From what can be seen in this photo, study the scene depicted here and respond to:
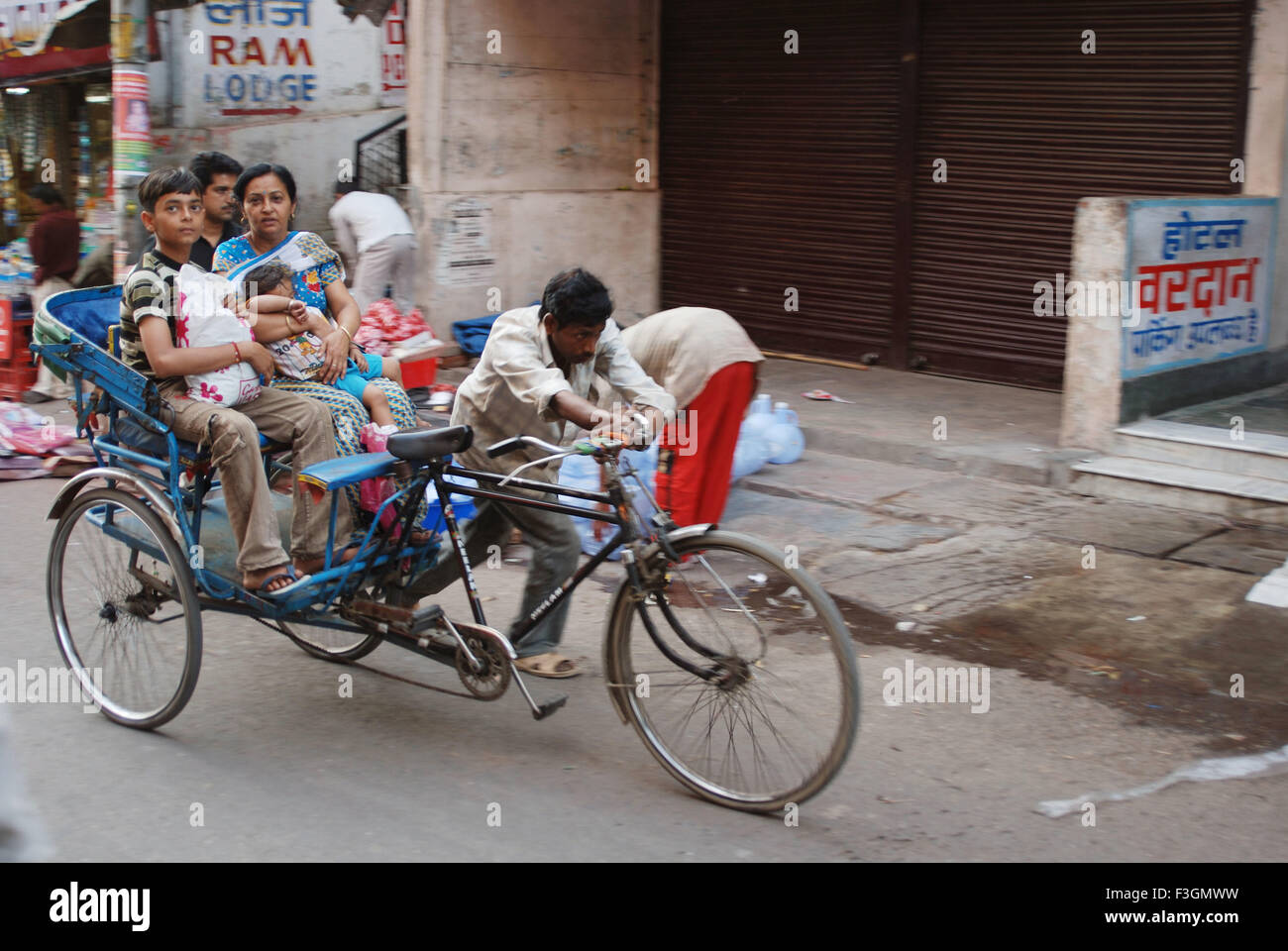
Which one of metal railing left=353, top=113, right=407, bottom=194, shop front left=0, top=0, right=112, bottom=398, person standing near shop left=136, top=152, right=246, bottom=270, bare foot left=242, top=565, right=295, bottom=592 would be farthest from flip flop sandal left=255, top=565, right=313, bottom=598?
metal railing left=353, top=113, right=407, bottom=194

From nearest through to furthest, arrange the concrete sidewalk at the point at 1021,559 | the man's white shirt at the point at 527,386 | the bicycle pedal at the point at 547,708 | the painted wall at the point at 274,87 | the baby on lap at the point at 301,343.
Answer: the bicycle pedal at the point at 547,708, the man's white shirt at the point at 527,386, the baby on lap at the point at 301,343, the concrete sidewalk at the point at 1021,559, the painted wall at the point at 274,87

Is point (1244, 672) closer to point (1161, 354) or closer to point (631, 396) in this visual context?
point (631, 396)

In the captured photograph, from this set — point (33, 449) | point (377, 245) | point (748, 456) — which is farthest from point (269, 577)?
point (377, 245)

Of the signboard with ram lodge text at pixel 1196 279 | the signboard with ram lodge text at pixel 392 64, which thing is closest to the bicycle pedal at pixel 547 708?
the signboard with ram lodge text at pixel 1196 279

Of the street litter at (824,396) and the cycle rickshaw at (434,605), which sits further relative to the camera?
the street litter at (824,396)

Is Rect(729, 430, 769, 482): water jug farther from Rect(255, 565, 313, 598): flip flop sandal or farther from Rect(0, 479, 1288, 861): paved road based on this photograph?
Rect(255, 565, 313, 598): flip flop sandal

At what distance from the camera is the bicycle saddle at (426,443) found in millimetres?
3930

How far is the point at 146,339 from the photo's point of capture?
4.13m

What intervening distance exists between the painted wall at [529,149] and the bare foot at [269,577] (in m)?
6.58

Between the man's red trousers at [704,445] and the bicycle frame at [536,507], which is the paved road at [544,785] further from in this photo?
the man's red trousers at [704,445]

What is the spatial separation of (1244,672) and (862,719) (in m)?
1.49

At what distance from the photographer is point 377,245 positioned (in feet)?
33.8

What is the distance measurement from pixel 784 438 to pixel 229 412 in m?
4.28

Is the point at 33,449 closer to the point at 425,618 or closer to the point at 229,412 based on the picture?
the point at 229,412
